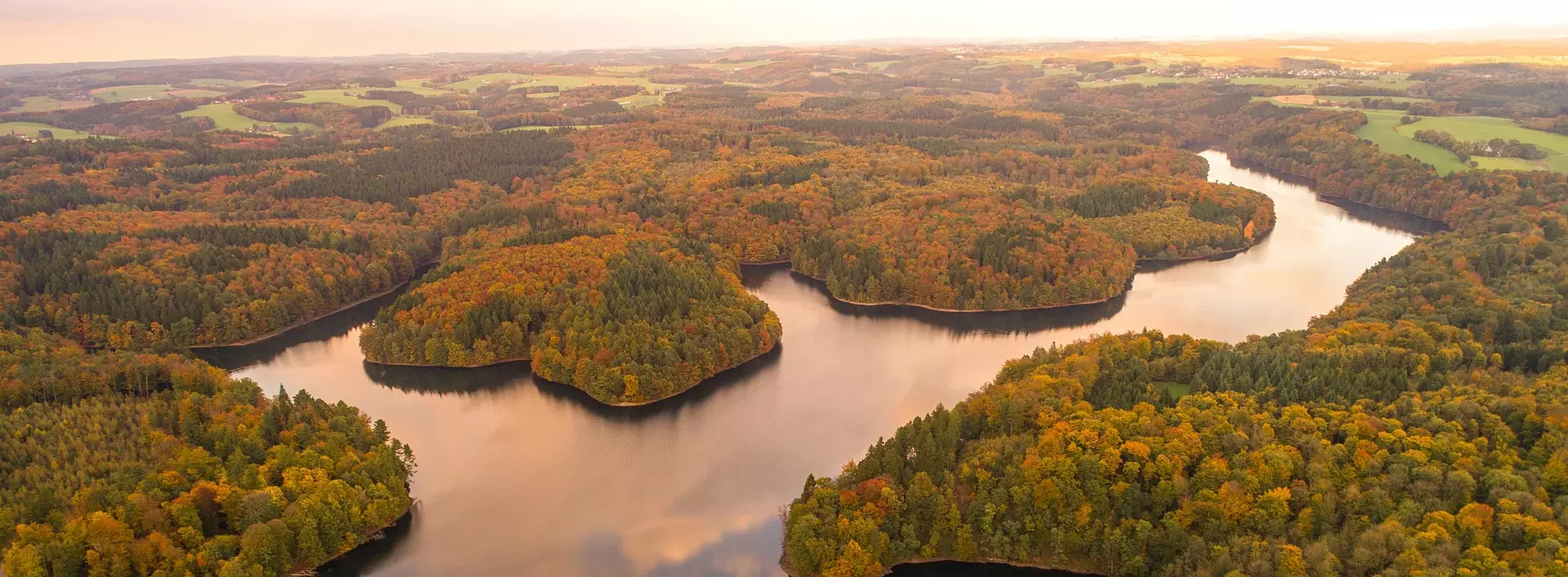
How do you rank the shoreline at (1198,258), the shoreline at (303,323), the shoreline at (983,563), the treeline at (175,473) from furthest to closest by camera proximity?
the shoreline at (1198,258) → the shoreline at (303,323) → the shoreline at (983,563) → the treeline at (175,473)

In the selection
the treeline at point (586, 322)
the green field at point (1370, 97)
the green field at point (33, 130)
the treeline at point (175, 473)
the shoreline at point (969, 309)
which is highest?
the treeline at point (175, 473)

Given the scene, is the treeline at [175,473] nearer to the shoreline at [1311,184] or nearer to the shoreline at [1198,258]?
the shoreline at [1198,258]

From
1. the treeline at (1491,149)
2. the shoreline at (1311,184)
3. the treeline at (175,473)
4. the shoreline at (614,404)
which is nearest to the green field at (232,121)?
the shoreline at (614,404)

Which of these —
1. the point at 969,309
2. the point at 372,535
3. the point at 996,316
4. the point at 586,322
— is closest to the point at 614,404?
the point at 586,322

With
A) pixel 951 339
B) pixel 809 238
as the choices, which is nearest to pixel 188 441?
pixel 951 339

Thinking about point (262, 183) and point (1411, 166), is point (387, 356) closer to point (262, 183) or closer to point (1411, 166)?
point (262, 183)

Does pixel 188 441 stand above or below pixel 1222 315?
above

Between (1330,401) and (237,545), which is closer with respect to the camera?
(237,545)
